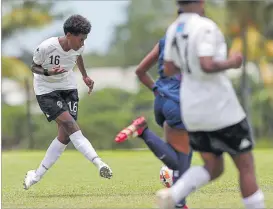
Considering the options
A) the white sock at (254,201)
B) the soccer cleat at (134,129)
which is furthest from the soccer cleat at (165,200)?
the soccer cleat at (134,129)

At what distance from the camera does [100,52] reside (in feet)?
289

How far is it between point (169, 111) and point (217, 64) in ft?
5.37

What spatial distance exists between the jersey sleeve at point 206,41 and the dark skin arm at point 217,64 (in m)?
0.04

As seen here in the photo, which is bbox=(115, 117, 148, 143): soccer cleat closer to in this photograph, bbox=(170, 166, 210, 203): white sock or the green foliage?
bbox=(170, 166, 210, 203): white sock

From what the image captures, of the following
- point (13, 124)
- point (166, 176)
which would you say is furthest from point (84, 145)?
point (13, 124)

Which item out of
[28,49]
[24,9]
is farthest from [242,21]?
[28,49]

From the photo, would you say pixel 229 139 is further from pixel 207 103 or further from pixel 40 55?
pixel 40 55

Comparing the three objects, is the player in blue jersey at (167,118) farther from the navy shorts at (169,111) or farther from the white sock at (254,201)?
the white sock at (254,201)

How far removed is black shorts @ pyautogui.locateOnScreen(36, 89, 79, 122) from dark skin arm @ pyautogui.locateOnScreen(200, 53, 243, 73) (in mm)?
4208

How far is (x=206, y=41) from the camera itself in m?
6.52

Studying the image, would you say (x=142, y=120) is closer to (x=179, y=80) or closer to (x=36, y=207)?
(x=179, y=80)

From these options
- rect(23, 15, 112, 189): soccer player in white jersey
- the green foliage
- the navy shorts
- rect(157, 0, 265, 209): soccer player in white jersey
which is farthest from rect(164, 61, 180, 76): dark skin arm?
the green foliage

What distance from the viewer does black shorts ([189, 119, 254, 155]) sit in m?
6.67

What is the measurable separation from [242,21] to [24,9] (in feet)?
38.6
